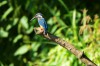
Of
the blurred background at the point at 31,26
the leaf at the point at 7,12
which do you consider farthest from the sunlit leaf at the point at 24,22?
the leaf at the point at 7,12

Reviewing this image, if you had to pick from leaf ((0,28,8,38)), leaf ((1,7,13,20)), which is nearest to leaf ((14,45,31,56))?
leaf ((0,28,8,38))

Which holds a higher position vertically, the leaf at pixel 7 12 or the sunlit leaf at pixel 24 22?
the leaf at pixel 7 12

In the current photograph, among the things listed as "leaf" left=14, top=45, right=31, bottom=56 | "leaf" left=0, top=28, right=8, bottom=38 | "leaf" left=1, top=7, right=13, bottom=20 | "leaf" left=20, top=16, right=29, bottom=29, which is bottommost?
"leaf" left=14, top=45, right=31, bottom=56

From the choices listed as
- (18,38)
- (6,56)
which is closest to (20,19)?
(18,38)

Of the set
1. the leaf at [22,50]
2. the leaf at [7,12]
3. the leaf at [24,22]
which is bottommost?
the leaf at [22,50]

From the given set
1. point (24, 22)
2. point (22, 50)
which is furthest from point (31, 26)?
point (22, 50)

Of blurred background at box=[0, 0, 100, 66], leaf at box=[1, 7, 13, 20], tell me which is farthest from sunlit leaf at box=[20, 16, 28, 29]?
leaf at box=[1, 7, 13, 20]

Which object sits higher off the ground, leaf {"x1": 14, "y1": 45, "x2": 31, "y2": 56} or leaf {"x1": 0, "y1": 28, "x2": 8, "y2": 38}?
leaf {"x1": 0, "y1": 28, "x2": 8, "y2": 38}

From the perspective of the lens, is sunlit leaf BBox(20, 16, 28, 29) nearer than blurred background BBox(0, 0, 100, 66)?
No

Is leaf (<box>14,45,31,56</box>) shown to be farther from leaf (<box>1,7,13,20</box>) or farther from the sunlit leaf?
leaf (<box>1,7,13,20</box>)

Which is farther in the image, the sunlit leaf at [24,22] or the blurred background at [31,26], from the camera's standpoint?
the sunlit leaf at [24,22]

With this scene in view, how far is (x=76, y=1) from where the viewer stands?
12.4ft

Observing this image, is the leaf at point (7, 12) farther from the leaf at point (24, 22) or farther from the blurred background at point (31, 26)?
the leaf at point (24, 22)

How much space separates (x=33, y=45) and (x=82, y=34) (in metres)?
0.57
